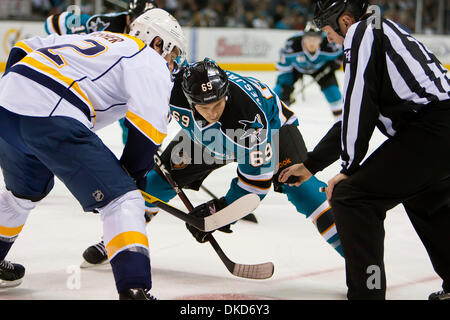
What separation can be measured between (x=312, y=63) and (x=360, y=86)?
13.4ft

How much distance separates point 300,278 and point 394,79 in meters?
1.04

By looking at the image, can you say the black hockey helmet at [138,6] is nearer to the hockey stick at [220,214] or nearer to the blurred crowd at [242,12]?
the hockey stick at [220,214]

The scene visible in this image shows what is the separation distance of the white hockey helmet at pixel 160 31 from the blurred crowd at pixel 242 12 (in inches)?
250

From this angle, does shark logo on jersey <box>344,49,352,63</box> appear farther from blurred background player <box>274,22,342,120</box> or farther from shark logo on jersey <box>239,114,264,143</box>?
blurred background player <box>274,22,342,120</box>

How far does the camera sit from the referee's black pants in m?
1.85

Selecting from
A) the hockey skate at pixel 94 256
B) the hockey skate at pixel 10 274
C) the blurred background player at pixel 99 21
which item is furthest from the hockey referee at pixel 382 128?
the blurred background player at pixel 99 21

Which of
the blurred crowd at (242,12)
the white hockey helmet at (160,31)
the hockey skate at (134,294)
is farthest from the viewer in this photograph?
the blurred crowd at (242,12)

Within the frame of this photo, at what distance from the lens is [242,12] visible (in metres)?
9.78

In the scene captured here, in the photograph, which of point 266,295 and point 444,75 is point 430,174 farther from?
point 266,295

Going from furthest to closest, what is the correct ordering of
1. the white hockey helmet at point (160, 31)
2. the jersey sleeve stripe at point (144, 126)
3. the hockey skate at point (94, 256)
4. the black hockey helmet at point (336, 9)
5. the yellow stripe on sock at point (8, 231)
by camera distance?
the hockey skate at point (94, 256) < the white hockey helmet at point (160, 31) < the yellow stripe on sock at point (8, 231) < the black hockey helmet at point (336, 9) < the jersey sleeve stripe at point (144, 126)

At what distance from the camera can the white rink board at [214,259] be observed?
237cm

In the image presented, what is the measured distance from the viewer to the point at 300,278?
8.36 ft

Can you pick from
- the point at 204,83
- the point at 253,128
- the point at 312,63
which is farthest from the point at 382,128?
the point at 312,63

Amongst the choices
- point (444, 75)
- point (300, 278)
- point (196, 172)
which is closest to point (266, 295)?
point (300, 278)
